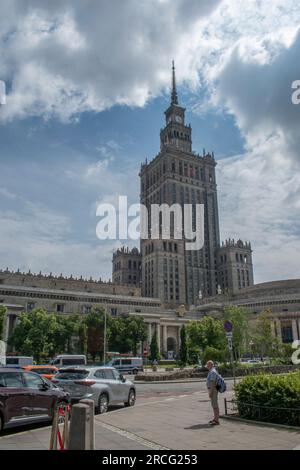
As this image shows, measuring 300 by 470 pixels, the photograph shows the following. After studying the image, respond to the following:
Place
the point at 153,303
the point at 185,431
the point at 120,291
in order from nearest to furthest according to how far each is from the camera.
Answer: the point at 185,431 → the point at 153,303 → the point at 120,291

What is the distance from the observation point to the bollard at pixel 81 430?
24.3 ft

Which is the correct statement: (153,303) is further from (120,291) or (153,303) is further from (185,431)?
(185,431)

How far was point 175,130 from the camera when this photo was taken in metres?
160

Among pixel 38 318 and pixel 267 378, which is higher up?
pixel 38 318

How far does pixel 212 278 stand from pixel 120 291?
3955 centimetres

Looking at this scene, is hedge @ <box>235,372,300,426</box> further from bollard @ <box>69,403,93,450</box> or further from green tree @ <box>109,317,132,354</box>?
green tree @ <box>109,317,132,354</box>

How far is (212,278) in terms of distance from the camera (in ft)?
480

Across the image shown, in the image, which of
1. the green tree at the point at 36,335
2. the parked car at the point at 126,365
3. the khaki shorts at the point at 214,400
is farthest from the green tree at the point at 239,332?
the khaki shorts at the point at 214,400

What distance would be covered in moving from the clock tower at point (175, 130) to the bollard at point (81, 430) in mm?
152626

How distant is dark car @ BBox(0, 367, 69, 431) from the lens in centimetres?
1158

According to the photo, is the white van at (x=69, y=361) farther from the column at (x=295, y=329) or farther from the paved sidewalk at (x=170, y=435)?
the column at (x=295, y=329)
